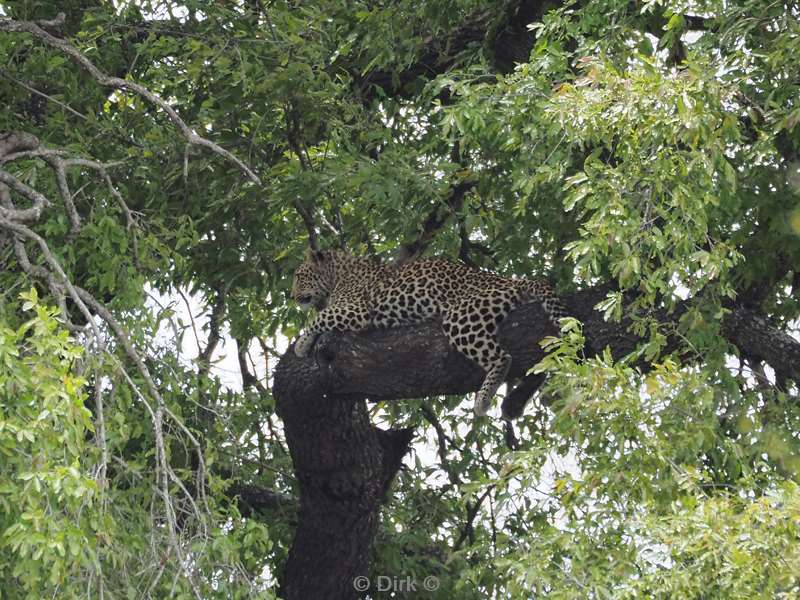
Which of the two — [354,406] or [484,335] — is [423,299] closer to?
[354,406]

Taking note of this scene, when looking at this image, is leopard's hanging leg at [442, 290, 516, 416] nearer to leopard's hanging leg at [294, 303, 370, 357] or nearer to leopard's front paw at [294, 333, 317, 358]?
leopard's hanging leg at [294, 303, 370, 357]

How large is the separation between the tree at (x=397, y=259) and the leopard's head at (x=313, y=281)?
0.78 ft

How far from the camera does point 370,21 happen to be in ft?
27.8

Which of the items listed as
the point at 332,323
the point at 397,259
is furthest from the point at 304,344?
the point at 397,259

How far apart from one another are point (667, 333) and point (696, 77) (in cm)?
146

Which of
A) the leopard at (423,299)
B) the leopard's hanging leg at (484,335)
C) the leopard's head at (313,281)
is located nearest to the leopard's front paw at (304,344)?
the leopard at (423,299)

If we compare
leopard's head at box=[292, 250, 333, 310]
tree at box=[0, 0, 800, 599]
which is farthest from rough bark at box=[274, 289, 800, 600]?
leopard's head at box=[292, 250, 333, 310]

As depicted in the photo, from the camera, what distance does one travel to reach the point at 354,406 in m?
Answer: 8.55

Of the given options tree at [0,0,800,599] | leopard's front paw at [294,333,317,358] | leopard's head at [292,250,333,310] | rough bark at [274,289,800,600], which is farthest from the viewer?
leopard's head at [292,250,333,310]

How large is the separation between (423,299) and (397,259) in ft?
3.36

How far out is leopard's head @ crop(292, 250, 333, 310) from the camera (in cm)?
927

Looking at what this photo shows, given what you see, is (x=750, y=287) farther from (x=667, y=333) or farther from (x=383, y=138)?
(x=383, y=138)

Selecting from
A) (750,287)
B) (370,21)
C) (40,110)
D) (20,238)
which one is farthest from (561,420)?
(40,110)

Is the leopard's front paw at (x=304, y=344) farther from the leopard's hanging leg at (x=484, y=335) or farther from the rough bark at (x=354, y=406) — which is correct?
the leopard's hanging leg at (x=484, y=335)
